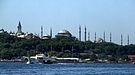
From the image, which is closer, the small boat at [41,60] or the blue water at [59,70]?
the blue water at [59,70]

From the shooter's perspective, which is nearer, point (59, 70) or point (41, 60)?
point (59, 70)

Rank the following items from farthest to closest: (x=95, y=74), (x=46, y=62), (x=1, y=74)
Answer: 1. (x=46, y=62)
2. (x=95, y=74)
3. (x=1, y=74)

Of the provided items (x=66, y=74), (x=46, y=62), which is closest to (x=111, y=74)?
(x=66, y=74)

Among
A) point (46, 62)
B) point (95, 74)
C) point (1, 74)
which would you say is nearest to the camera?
point (1, 74)

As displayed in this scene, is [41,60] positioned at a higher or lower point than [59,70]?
higher

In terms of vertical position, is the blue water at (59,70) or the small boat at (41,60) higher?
the small boat at (41,60)

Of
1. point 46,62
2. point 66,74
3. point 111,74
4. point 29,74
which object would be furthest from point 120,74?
point 46,62

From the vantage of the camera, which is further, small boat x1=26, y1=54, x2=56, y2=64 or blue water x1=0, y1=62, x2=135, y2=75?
small boat x1=26, y1=54, x2=56, y2=64

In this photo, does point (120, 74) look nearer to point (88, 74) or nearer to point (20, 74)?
point (88, 74)

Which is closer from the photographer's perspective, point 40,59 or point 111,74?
point 111,74

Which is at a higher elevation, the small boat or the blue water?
the small boat
